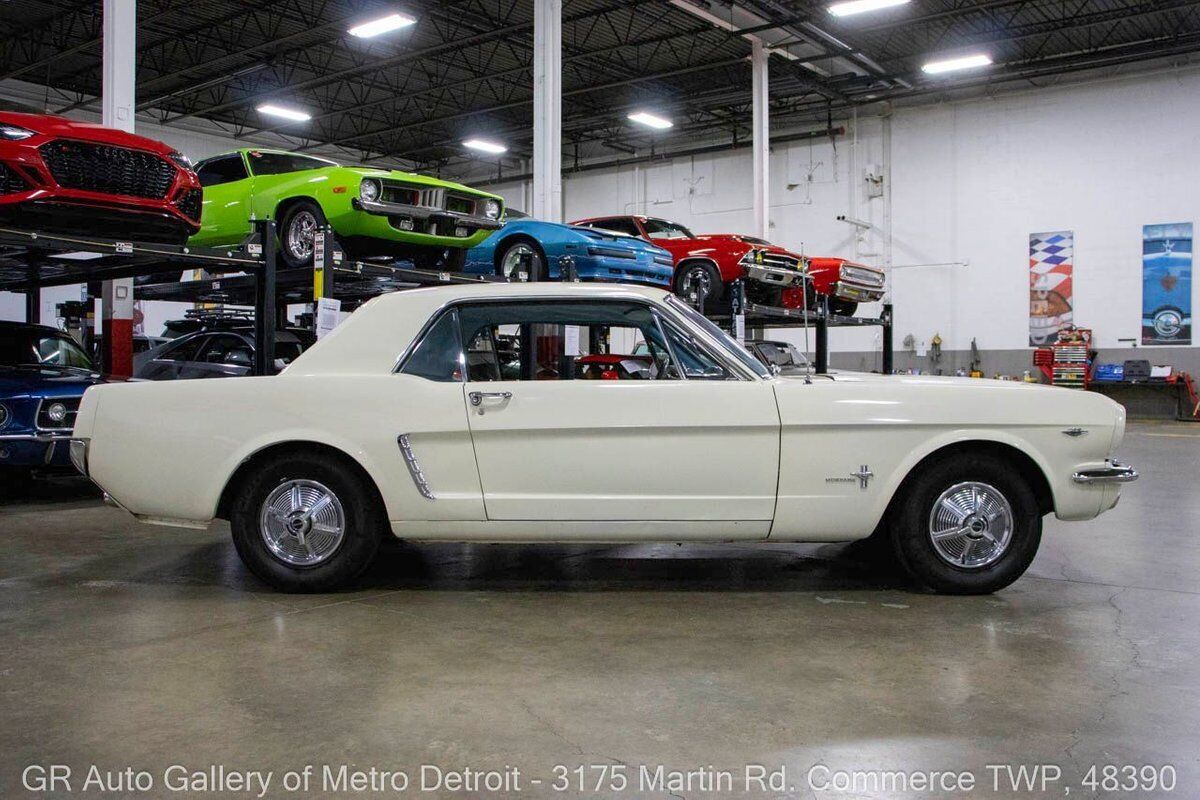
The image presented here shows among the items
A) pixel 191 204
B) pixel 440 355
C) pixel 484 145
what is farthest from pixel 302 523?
pixel 484 145

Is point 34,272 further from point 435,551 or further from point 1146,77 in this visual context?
point 1146,77

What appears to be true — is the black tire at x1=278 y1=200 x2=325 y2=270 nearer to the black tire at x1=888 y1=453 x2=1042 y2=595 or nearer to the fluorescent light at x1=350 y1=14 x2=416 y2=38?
the black tire at x1=888 y1=453 x2=1042 y2=595

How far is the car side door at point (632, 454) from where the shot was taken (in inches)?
158

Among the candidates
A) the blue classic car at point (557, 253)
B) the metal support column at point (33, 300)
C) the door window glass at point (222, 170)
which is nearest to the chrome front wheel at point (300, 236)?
the door window glass at point (222, 170)

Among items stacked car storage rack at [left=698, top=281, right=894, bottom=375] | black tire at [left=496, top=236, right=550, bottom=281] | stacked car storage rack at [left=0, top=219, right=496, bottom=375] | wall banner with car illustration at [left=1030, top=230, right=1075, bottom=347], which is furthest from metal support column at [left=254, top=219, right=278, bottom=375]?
wall banner with car illustration at [left=1030, top=230, right=1075, bottom=347]

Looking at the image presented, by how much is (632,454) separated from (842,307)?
10.8 metres

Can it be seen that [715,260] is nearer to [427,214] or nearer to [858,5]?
[427,214]

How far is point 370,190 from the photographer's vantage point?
305 inches

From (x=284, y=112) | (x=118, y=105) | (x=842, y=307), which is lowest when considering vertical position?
(x=842, y=307)

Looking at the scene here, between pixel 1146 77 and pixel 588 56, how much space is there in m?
11.5

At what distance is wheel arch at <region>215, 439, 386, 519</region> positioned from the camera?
4.18 meters

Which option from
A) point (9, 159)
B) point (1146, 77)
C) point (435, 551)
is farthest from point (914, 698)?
point (1146, 77)

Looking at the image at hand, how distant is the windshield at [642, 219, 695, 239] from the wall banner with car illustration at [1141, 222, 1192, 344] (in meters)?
11.9

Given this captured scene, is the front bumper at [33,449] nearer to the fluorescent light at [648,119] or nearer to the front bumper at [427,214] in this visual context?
the front bumper at [427,214]
